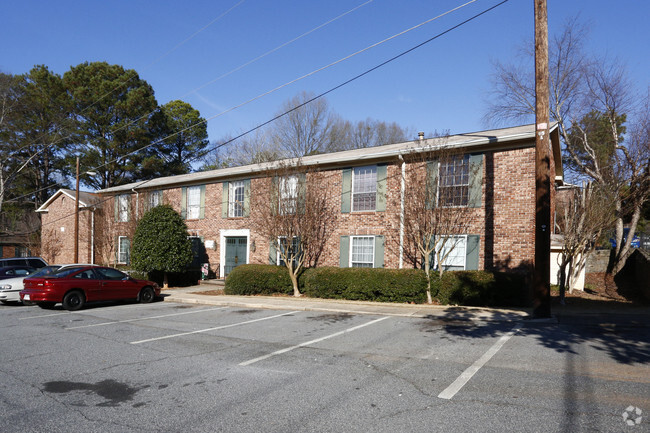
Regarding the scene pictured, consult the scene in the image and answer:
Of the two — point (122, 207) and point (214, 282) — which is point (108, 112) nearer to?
point (122, 207)

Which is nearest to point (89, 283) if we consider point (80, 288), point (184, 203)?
point (80, 288)

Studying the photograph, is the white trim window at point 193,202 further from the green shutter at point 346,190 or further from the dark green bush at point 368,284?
the dark green bush at point 368,284

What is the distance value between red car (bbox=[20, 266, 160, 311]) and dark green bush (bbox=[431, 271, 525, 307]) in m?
10.5

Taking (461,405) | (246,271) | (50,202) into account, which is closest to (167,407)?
(461,405)

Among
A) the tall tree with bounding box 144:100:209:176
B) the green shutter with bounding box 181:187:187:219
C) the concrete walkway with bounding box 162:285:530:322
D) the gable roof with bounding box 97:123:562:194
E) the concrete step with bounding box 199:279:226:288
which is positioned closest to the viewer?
the concrete walkway with bounding box 162:285:530:322

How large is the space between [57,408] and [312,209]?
1280 cm

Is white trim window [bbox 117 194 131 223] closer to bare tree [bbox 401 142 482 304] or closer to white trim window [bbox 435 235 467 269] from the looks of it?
bare tree [bbox 401 142 482 304]

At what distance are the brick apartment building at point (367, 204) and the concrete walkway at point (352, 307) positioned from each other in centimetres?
296

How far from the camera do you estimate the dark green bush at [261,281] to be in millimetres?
17297

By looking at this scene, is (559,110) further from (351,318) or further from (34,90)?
(34,90)

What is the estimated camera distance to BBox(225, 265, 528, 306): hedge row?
530 inches

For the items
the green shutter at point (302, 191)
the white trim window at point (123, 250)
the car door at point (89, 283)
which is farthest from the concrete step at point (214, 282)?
the car door at point (89, 283)

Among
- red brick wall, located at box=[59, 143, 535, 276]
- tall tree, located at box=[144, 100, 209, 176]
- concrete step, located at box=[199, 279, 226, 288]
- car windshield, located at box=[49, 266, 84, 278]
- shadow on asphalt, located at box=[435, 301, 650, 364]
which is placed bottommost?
concrete step, located at box=[199, 279, 226, 288]

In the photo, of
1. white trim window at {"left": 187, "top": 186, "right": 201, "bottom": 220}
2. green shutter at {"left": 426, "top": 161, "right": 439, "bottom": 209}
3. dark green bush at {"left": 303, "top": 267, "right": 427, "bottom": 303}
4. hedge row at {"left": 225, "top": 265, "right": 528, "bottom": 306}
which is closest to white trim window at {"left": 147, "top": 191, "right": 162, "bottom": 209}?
white trim window at {"left": 187, "top": 186, "right": 201, "bottom": 220}
